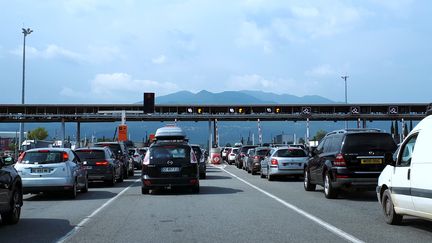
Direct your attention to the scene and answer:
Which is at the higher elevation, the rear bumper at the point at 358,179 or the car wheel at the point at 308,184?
the rear bumper at the point at 358,179

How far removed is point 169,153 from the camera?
1750 cm

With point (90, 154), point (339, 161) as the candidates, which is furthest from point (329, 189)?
point (90, 154)

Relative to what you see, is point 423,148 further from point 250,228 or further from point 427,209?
point 250,228

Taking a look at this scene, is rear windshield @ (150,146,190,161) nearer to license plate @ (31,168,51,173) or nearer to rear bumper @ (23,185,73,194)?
rear bumper @ (23,185,73,194)

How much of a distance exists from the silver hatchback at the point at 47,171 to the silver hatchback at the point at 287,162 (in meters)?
10.0

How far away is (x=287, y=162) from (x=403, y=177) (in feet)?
45.7

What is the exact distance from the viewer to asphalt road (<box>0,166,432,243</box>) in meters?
9.26

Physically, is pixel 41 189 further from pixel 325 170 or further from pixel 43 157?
pixel 325 170

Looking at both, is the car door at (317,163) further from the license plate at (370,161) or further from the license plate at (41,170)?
the license plate at (41,170)

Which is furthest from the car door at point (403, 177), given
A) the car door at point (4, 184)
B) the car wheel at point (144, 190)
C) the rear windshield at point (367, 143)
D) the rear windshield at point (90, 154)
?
the rear windshield at point (90, 154)

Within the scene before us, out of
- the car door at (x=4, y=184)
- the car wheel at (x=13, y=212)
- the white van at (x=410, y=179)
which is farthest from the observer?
the car wheel at (x=13, y=212)

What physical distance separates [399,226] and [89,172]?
13886mm

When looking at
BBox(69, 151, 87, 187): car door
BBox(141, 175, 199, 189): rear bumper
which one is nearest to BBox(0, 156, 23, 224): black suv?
BBox(69, 151, 87, 187): car door

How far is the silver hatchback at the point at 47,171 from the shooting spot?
52.3 feet
